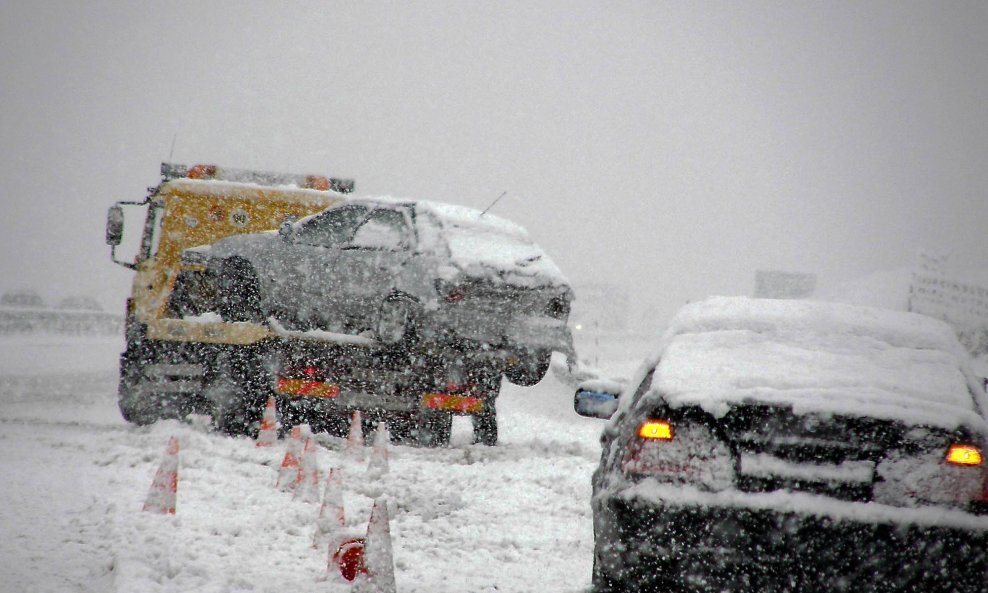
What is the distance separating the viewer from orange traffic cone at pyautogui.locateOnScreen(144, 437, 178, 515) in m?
5.57

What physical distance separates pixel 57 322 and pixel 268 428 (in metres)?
22.5

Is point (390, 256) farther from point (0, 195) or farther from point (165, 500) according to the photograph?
point (0, 195)

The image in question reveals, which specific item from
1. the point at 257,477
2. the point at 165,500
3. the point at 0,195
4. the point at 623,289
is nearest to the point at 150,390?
the point at 257,477

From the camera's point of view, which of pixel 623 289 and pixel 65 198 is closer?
pixel 623 289

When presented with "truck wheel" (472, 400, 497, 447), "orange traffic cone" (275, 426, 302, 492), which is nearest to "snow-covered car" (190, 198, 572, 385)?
"truck wheel" (472, 400, 497, 447)

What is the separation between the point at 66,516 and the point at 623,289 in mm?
68679

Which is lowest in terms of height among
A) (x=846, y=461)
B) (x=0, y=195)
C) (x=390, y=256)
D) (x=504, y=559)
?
(x=504, y=559)

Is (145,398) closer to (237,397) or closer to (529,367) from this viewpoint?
(237,397)

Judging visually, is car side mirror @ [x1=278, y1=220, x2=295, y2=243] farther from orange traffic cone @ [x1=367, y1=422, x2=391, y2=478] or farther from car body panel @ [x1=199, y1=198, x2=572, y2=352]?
orange traffic cone @ [x1=367, y1=422, x2=391, y2=478]

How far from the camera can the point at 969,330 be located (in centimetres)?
2514

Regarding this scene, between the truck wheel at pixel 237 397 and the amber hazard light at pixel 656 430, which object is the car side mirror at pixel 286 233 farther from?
the amber hazard light at pixel 656 430

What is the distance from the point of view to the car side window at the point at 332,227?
923 centimetres

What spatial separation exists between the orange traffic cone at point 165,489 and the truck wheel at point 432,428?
3196mm

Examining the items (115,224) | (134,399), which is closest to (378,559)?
(134,399)
